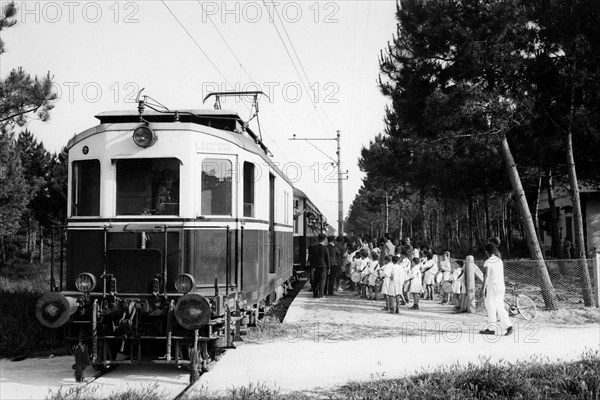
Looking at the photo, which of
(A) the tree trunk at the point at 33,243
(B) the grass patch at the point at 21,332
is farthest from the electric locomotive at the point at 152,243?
(A) the tree trunk at the point at 33,243

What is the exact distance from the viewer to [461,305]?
13.3m

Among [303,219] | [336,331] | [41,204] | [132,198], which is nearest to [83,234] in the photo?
[132,198]

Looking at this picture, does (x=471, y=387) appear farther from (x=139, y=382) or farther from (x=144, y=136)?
(x=144, y=136)

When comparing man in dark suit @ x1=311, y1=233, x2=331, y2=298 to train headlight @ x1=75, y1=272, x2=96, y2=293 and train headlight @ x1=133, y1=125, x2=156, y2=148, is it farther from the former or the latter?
train headlight @ x1=75, y1=272, x2=96, y2=293

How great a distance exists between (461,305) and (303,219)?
8.66 metres

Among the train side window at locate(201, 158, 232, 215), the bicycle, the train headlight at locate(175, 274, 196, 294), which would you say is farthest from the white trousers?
the train headlight at locate(175, 274, 196, 294)

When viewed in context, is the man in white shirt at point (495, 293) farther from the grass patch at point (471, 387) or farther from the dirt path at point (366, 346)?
the grass patch at point (471, 387)

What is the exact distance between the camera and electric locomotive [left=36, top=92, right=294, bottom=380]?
736cm

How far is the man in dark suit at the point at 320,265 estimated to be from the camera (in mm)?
15453

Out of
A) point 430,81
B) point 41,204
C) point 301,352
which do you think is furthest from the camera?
point 41,204

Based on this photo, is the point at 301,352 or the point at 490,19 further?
the point at 490,19

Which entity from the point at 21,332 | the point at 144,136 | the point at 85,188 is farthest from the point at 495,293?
the point at 21,332

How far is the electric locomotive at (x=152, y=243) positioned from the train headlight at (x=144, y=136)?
1 centimetres

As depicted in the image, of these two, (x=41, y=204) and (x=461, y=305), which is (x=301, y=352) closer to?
(x=461, y=305)
